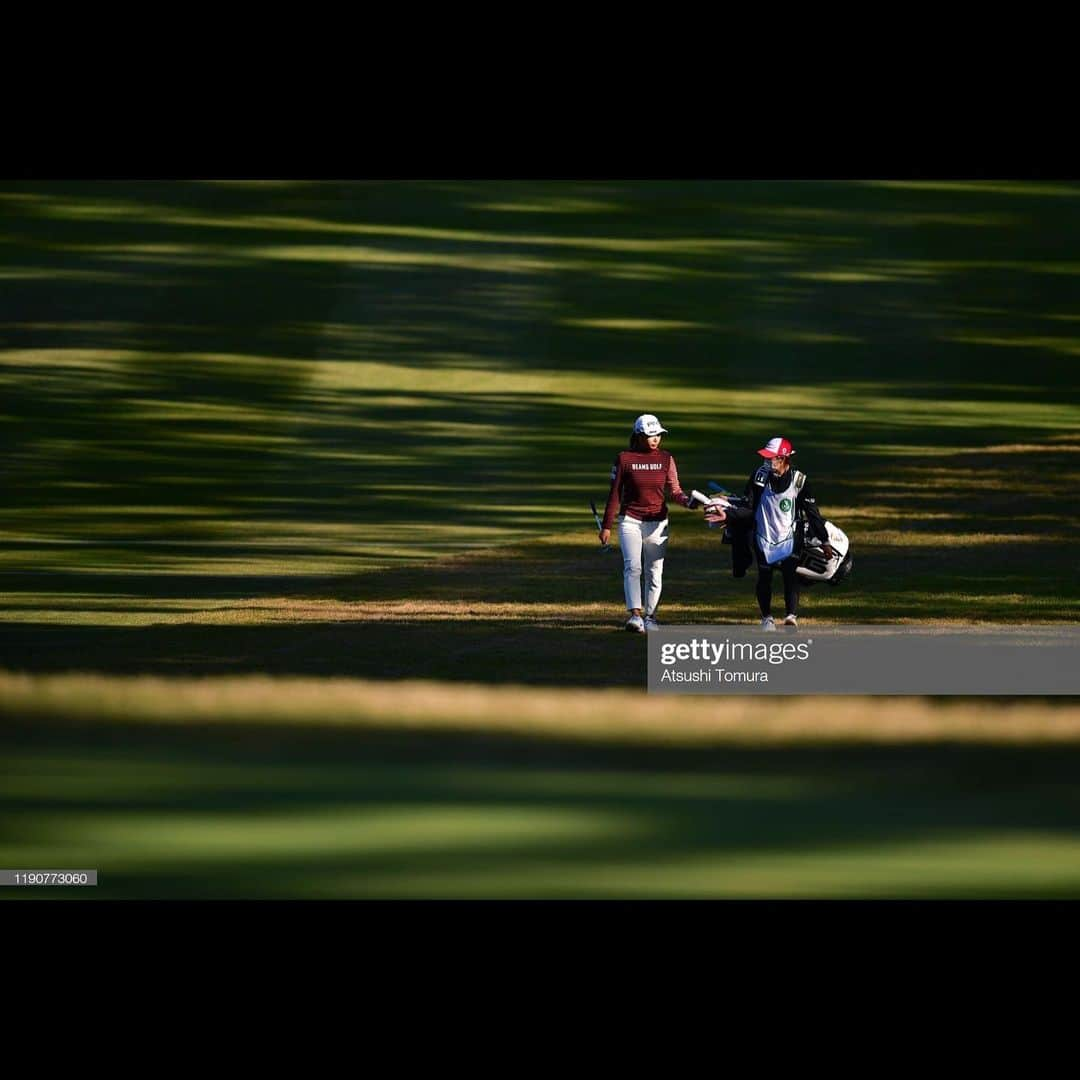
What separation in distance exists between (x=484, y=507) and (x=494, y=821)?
5091 mm

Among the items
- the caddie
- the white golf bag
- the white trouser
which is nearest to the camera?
the caddie

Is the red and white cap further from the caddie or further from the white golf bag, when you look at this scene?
the white golf bag

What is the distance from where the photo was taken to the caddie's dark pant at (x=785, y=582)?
9.95 meters

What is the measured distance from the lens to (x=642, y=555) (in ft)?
32.7

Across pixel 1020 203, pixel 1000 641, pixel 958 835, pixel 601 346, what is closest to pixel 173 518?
pixel 601 346

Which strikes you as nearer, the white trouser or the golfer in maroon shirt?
the golfer in maroon shirt

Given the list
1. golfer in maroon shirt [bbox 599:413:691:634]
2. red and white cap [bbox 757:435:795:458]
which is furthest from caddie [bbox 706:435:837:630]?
golfer in maroon shirt [bbox 599:413:691:634]

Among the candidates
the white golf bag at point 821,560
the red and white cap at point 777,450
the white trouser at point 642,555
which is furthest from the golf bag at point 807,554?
the red and white cap at point 777,450

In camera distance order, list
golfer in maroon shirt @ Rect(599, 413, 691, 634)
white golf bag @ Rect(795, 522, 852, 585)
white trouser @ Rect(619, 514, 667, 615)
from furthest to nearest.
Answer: white golf bag @ Rect(795, 522, 852, 585)
white trouser @ Rect(619, 514, 667, 615)
golfer in maroon shirt @ Rect(599, 413, 691, 634)

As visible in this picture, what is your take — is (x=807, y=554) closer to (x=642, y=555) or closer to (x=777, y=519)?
(x=777, y=519)

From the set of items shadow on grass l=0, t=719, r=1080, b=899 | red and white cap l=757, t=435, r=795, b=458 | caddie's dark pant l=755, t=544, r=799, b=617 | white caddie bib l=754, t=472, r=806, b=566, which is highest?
red and white cap l=757, t=435, r=795, b=458

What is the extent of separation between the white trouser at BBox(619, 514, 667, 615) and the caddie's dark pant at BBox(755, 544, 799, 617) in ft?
1.69

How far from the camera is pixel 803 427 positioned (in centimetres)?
1456

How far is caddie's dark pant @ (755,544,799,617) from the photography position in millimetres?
9953
